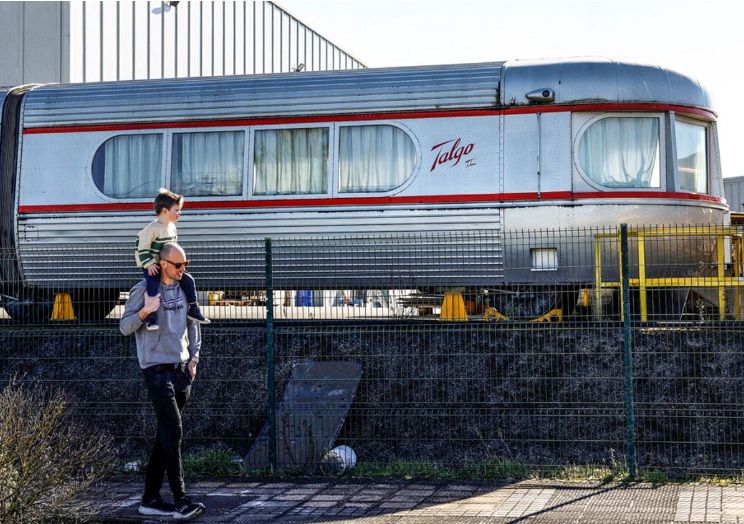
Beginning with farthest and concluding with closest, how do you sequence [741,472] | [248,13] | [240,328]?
[248,13] < [240,328] < [741,472]

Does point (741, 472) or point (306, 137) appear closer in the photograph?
point (741, 472)

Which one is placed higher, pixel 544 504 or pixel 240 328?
pixel 240 328

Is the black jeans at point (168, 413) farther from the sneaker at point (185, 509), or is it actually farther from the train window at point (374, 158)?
the train window at point (374, 158)

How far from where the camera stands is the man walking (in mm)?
7301

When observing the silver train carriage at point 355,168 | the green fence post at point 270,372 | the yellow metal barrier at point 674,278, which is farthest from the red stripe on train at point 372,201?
the green fence post at point 270,372

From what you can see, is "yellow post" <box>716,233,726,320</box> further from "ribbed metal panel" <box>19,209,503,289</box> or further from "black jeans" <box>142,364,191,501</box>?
"black jeans" <box>142,364,191,501</box>

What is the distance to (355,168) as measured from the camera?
12.7 meters

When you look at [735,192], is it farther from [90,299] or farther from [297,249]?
[90,299]

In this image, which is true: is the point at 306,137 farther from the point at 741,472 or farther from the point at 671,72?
the point at 741,472

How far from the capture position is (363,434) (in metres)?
9.71

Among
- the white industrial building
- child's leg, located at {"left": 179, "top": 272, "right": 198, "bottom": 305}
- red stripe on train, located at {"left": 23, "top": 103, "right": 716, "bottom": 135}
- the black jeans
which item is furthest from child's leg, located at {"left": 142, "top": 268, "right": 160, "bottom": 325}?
the white industrial building

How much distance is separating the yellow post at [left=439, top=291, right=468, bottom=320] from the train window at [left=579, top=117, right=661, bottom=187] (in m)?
2.05

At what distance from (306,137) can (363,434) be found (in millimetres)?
4432

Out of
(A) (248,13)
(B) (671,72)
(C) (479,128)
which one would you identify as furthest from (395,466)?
(A) (248,13)
